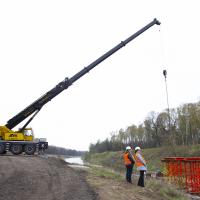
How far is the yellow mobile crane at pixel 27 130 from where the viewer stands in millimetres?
26969

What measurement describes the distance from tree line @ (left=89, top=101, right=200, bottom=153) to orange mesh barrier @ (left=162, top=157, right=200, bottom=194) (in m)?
37.1

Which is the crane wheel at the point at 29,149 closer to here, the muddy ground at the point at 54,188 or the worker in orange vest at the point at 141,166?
the muddy ground at the point at 54,188

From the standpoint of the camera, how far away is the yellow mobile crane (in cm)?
2697

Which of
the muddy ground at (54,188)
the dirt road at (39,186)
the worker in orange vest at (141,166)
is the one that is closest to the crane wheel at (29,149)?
Answer: the muddy ground at (54,188)

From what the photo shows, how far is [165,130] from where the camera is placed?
286ft

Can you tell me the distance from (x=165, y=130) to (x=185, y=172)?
6943 centimetres

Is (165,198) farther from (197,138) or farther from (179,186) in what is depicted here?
(197,138)

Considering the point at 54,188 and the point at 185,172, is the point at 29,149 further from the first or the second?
the point at 54,188

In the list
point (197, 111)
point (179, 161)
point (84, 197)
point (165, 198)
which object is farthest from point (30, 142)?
point (197, 111)

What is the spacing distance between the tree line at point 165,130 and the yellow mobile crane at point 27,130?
31829mm

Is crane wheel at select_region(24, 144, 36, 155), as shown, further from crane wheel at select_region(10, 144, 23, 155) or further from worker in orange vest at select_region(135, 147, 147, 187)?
worker in orange vest at select_region(135, 147, 147, 187)

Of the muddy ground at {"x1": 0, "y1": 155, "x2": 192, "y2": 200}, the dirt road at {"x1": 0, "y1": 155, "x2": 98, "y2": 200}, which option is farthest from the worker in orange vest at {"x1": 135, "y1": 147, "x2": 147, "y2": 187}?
the dirt road at {"x1": 0, "y1": 155, "x2": 98, "y2": 200}

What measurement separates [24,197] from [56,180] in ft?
12.4

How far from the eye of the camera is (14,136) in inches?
1073
